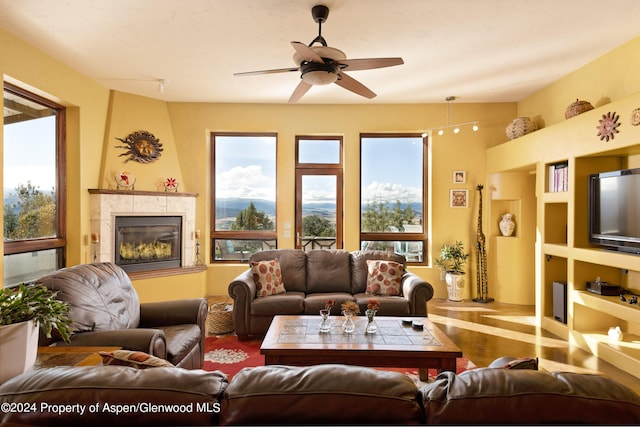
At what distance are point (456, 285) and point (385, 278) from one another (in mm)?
1875

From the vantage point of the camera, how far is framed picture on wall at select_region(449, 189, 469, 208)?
5.73 metres

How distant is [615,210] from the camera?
347 cm

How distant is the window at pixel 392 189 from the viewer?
19.4 ft

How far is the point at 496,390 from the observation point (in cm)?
99

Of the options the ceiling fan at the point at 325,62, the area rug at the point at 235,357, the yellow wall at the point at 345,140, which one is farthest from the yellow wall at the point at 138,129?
the ceiling fan at the point at 325,62

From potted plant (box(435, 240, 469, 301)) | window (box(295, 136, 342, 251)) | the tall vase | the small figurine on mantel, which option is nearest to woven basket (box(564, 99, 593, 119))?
the small figurine on mantel

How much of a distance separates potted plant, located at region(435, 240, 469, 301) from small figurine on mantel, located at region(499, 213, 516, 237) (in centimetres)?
63

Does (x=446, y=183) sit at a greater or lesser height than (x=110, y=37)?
lesser

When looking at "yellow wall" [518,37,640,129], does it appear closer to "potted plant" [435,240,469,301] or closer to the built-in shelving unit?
the built-in shelving unit

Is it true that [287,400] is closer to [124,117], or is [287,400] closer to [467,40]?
[467,40]

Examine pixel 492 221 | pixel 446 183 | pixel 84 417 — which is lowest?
pixel 84 417

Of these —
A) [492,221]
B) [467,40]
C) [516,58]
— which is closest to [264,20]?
[467,40]

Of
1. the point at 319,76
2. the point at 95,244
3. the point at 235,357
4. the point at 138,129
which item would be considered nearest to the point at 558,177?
the point at 319,76

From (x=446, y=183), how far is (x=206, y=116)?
390 cm
